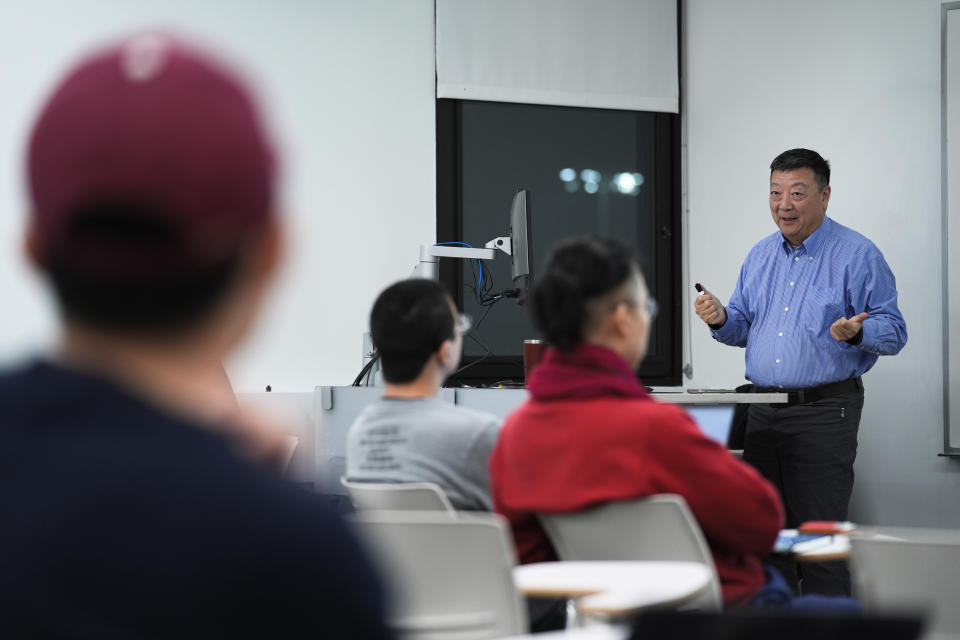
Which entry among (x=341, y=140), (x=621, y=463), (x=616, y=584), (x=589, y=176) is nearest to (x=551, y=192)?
(x=589, y=176)

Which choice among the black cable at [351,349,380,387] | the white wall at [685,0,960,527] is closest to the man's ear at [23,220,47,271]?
the black cable at [351,349,380,387]

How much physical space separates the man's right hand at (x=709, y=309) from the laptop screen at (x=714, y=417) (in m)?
0.50

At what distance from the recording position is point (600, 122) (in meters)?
5.75

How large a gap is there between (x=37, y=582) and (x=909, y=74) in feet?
16.8

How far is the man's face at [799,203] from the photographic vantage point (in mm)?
4172

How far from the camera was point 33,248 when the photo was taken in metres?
0.61

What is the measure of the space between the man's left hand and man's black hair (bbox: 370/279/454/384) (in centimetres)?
182

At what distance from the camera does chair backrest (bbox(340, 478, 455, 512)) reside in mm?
1979

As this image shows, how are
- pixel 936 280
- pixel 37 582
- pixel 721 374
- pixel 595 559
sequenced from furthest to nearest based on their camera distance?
pixel 721 374 → pixel 936 280 → pixel 595 559 → pixel 37 582

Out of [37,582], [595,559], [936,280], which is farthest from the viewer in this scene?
[936,280]

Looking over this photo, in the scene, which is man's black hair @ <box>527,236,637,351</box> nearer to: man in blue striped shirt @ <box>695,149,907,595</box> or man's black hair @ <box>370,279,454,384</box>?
man's black hair @ <box>370,279,454,384</box>

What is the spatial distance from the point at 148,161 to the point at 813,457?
3.70 meters

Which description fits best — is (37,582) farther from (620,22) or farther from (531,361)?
(620,22)

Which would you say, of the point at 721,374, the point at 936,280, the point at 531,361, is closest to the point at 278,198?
the point at 531,361
